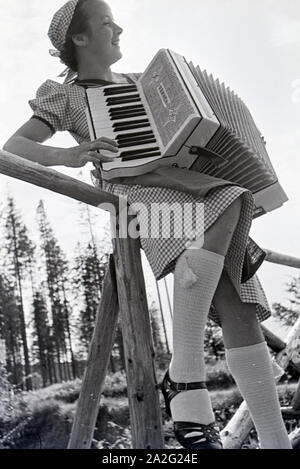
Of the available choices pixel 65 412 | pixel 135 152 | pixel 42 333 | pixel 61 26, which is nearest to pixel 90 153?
pixel 135 152

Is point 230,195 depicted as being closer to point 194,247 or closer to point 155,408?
point 194,247

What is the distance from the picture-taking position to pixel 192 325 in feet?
4.63

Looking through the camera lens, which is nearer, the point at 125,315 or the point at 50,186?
the point at 50,186

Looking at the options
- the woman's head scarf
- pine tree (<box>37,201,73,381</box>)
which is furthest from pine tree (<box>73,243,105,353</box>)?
the woman's head scarf

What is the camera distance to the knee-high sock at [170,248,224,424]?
1341mm

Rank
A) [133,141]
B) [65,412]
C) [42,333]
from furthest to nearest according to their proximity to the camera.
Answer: [42,333] < [65,412] < [133,141]

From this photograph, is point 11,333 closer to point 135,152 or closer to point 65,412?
point 65,412

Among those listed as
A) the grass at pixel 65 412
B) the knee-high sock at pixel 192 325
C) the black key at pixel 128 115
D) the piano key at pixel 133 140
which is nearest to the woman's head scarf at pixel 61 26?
the black key at pixel 128 115

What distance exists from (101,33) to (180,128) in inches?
25.4

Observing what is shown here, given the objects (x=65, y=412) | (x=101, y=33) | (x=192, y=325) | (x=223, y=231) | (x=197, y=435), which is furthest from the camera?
(x=65, y=412)

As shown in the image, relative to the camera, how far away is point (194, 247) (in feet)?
4.90

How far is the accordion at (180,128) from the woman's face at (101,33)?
7.8 inches
